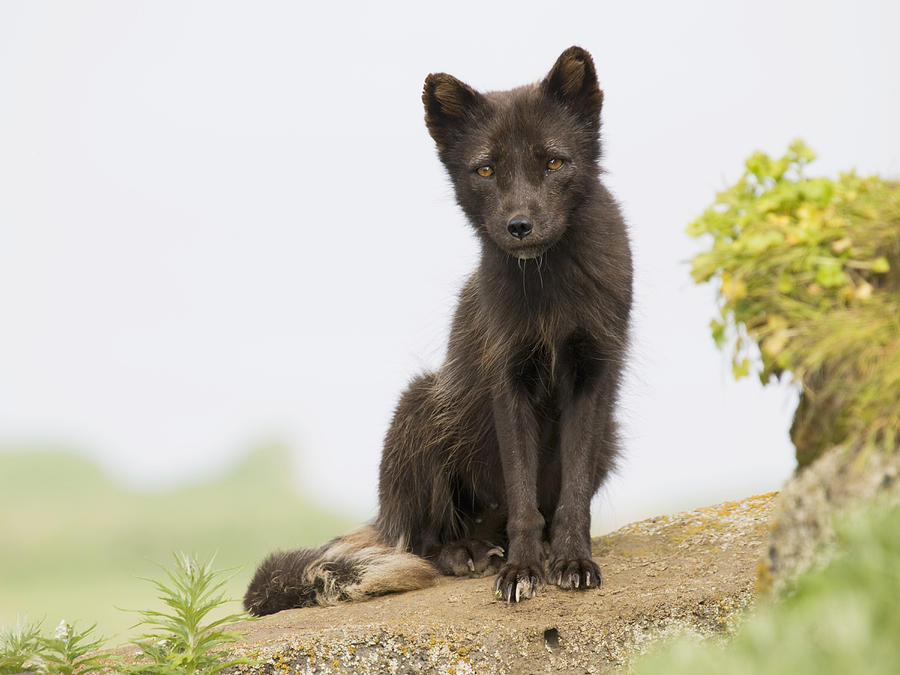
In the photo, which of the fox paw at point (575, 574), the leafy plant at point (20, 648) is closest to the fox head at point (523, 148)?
the fox paw at point (575, 574)

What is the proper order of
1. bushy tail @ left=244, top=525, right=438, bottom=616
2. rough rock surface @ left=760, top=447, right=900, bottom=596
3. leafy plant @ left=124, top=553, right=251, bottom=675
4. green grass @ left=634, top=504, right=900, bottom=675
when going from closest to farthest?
green grass @ left=634, top=504, right=900, bottom=675 → rough rock surface @ left=760, top=447, right=900, bottom=596 → leafy plant @ left=124, top=553, right=251, bottom=675 → bushy tail @ left=244, top=525, right=438, bottom=616

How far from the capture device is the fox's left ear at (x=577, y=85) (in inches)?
191

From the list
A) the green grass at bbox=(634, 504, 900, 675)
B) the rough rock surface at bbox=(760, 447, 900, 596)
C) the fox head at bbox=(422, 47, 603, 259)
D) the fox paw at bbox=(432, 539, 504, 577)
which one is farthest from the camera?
the fox paw at bbox=(432, 539, 504, 577)

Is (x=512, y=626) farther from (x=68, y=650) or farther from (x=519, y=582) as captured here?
(x=68, y=650)

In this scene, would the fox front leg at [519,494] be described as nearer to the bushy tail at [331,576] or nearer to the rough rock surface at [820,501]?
the bushy tail at [331,576]

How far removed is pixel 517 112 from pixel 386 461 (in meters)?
2.27

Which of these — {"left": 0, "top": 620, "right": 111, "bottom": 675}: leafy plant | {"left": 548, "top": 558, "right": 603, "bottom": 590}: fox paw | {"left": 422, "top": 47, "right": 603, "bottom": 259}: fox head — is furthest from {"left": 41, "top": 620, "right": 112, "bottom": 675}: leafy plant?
{"left": 422, "top": 47, "right": 603, "bottom": 259}: fox head

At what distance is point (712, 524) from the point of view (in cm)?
548

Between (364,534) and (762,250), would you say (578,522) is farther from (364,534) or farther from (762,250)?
(762,250)

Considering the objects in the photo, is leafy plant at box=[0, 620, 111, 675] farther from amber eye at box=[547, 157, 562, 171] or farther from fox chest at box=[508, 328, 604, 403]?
amber eye at box=[547, 157, 562, 171]

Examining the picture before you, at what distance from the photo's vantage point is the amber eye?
472cm

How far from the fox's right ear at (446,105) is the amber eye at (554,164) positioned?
1.69 ft

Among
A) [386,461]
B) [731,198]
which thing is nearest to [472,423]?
[386,461]

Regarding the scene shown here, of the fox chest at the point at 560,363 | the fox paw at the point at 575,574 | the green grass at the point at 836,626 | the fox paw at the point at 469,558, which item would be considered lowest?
the green grass at the point at 836,626
